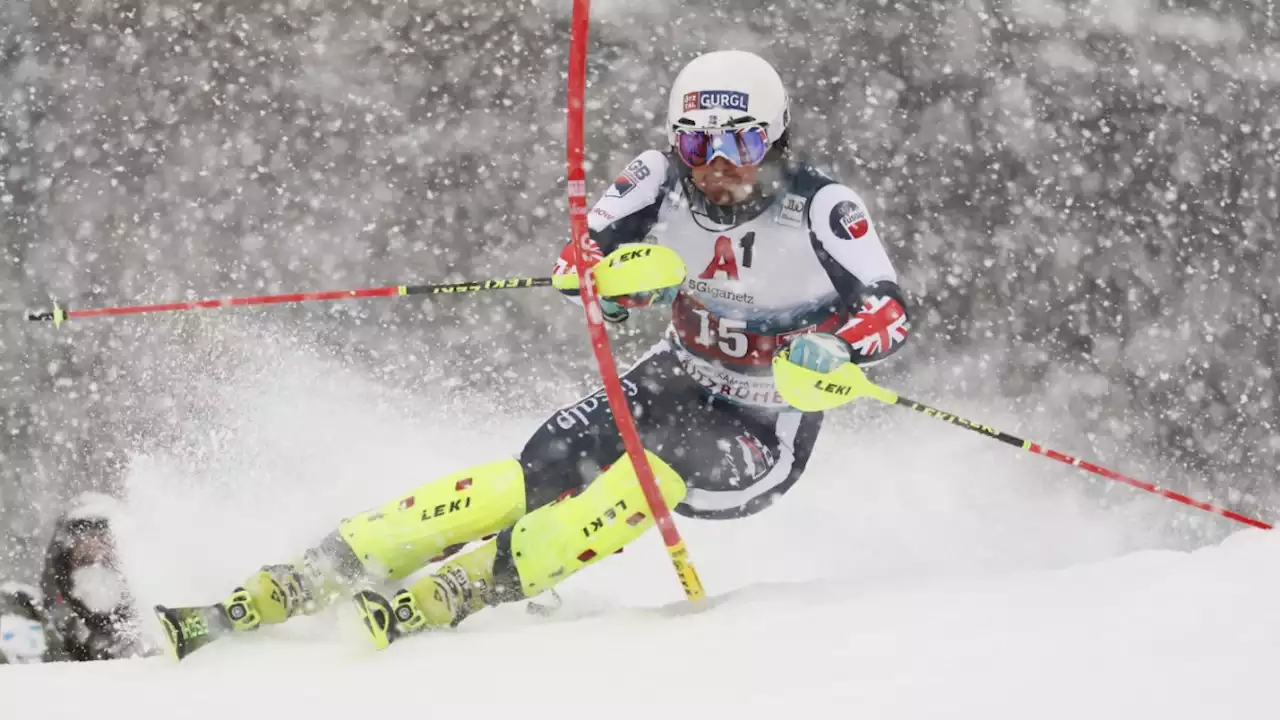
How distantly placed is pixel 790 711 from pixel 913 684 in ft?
0.66

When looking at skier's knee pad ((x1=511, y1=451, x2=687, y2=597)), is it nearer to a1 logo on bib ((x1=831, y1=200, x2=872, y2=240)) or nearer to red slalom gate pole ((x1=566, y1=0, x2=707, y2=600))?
red slalom gate pole ((x1=566, y1=0, x2=707, y2=600))

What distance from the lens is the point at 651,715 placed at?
1.67 meters

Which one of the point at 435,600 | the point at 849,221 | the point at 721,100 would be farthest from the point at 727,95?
the point at 435,600

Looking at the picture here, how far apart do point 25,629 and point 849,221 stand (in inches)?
115

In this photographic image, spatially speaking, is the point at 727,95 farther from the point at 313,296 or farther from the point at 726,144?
the point at 313,296

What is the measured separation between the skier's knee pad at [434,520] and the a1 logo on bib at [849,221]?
2.93 feet

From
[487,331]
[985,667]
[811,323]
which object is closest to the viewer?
[985,667]

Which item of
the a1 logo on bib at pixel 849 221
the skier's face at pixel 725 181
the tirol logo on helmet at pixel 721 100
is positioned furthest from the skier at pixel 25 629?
the a1 logo on bib at pixel 849 221

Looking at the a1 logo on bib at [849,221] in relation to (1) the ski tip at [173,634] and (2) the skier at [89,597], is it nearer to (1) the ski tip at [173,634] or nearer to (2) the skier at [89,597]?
(1) the ski tip at [173,634]

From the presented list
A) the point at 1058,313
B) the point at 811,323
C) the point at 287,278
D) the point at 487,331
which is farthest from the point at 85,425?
the point at 1058,313

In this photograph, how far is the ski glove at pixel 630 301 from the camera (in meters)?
2.30

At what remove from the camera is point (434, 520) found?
7.50 feet

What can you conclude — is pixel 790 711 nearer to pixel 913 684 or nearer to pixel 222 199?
pixel 913 684

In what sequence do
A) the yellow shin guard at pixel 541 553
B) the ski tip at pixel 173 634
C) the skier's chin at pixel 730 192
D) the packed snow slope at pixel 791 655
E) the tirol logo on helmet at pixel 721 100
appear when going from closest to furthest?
1. the packed snow slope at pixel 791 655
2. the ski tip at pixel 173 634
3. the yellow shin guard at pixel 541 553
4. the tirol logo on helmet at pixel 721 100
5. the skier's chin at pixel 730 192
